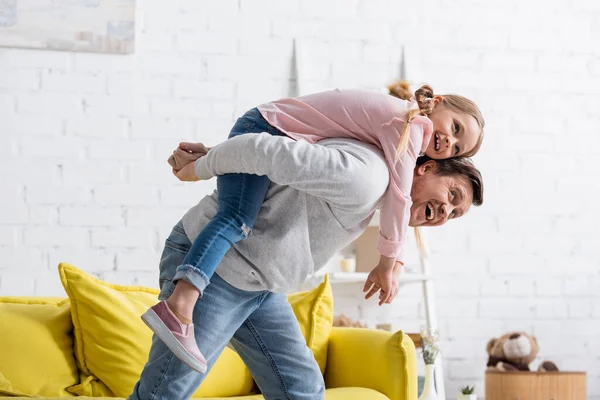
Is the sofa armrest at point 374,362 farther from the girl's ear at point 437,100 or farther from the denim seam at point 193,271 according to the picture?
the denim seam at point 193,271

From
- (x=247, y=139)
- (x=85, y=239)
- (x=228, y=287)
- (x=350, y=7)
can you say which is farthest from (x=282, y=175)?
(x=350, y=7)

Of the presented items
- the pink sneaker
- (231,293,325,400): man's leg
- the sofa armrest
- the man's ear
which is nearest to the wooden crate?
the sofa armrest

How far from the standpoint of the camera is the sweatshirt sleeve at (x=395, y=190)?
1.64 metres

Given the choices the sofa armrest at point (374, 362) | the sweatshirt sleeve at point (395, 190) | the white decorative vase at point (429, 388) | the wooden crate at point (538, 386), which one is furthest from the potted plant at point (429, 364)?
the sweatshirt sleeve at point (395, 190)

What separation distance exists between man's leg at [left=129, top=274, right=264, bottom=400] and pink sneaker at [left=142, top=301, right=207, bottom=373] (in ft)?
0.33

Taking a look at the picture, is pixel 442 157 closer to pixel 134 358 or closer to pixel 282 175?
pixel 282 175

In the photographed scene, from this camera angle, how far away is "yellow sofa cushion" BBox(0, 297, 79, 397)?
95.8 inches

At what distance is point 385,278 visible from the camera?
5.63ft

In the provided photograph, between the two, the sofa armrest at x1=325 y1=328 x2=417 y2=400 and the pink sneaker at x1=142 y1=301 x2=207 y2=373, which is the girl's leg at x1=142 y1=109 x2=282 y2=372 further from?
the sofa armrest at x1=325 y1=328 x2=417 y2=400

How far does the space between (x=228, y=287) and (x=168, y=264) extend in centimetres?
14

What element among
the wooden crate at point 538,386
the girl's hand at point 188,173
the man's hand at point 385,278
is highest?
the girl's hand at point 188,173

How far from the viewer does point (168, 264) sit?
1.75m

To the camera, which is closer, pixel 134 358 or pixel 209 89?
pixel 134 358

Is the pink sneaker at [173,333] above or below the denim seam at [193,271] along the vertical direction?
below
